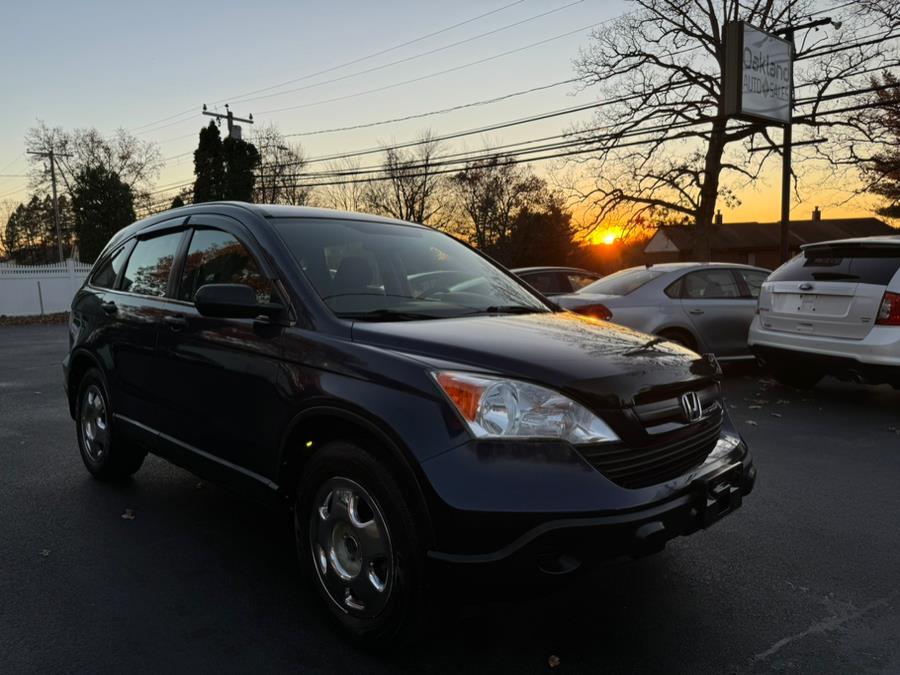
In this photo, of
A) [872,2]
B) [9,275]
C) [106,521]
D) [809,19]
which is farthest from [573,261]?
[106,521]

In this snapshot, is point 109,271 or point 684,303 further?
point 684,303

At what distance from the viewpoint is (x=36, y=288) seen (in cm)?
2705

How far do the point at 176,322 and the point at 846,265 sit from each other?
6.24 metres

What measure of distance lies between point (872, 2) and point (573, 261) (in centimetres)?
4256

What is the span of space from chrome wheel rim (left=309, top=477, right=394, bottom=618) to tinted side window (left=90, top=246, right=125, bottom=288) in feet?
9.32

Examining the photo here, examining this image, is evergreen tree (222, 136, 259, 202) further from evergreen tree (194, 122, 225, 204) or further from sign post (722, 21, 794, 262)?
sign post (722, 21, 794, 262)

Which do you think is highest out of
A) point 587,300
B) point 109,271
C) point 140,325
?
point 109,271

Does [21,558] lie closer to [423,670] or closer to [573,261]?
[423,670]

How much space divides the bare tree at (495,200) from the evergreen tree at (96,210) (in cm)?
2801

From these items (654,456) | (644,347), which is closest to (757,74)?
(644,347)

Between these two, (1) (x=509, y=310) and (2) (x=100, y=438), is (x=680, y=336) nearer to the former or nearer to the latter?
(1) (x=509, y=310)

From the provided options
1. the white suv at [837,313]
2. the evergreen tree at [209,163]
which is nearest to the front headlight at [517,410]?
the white suv at [837,313]

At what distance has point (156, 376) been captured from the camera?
3889mm

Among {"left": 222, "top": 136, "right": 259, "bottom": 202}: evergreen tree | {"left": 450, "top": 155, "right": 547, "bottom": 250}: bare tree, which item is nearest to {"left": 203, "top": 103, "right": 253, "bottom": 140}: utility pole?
{"left": 222, "top": 136, "right": 259, "bottom": 202}: evergreen tree
